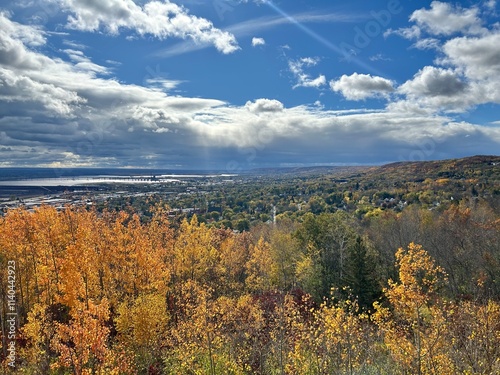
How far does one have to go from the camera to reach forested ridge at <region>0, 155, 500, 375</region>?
757 inches

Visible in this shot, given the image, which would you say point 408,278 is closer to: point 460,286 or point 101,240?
point 101,240

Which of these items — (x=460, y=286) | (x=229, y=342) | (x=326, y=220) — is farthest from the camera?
(x=326, y=220)

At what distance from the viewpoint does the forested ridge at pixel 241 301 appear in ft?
63.1

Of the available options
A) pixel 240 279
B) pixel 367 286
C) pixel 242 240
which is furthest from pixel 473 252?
pixel 242 240

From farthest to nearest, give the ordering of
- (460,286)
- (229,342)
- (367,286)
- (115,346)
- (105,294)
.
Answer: (460,286) < (367,286) < (105,294) < (115,346) < (229,342)

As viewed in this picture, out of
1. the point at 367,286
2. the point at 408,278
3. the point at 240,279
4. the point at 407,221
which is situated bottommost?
the point at 240,279

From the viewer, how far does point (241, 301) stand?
37.6 meters

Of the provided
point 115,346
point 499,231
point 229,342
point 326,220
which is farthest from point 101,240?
point 499,231

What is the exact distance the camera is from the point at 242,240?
74.8m

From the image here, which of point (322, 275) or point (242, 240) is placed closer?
point (322, 275)

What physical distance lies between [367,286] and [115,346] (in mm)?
30038

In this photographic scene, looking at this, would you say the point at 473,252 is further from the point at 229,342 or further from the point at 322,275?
the point at 229,342

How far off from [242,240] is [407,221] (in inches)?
1318

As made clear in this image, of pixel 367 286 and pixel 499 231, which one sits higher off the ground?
pixel 499 231
